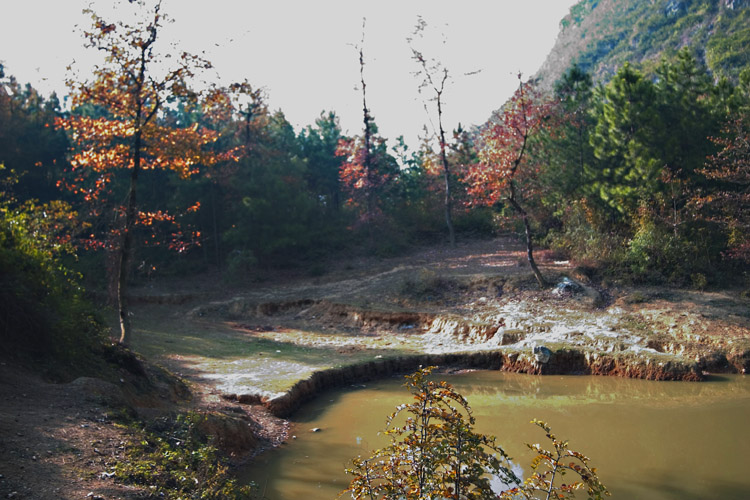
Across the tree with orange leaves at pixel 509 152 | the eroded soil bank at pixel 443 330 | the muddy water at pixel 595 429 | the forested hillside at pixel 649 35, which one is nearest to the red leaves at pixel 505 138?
the tree with orange leaves at pixel 509 152

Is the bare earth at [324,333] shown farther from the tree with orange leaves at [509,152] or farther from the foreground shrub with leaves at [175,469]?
the tree with orange leaves at [509,152]

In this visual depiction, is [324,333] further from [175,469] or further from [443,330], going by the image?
[175,469]

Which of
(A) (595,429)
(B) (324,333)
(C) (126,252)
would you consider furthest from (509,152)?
(C) (126,252)

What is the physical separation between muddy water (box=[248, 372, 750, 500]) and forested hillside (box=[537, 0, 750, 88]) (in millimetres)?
25582

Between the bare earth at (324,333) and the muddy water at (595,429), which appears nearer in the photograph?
the bare earth at (324,333)

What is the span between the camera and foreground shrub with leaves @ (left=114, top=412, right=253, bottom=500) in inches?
188

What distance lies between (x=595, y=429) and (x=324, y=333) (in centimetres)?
1025

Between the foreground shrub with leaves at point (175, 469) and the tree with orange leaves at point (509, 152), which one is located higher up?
the tree with orange leaves at point (509, 152)

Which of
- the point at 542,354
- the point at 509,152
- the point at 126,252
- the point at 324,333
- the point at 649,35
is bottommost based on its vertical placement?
the point at 542,354

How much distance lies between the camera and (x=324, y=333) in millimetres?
17562

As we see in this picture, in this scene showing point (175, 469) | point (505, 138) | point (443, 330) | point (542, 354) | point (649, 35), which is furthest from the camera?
point (649, 35)

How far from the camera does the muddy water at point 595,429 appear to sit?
21.7ft

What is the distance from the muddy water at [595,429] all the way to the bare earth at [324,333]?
84cm

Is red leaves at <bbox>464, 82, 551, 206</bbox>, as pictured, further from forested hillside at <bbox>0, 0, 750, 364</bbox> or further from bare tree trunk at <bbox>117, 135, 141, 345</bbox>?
→ bare tree trunk at <bbox>117, 135, 141, 345</bbox>
